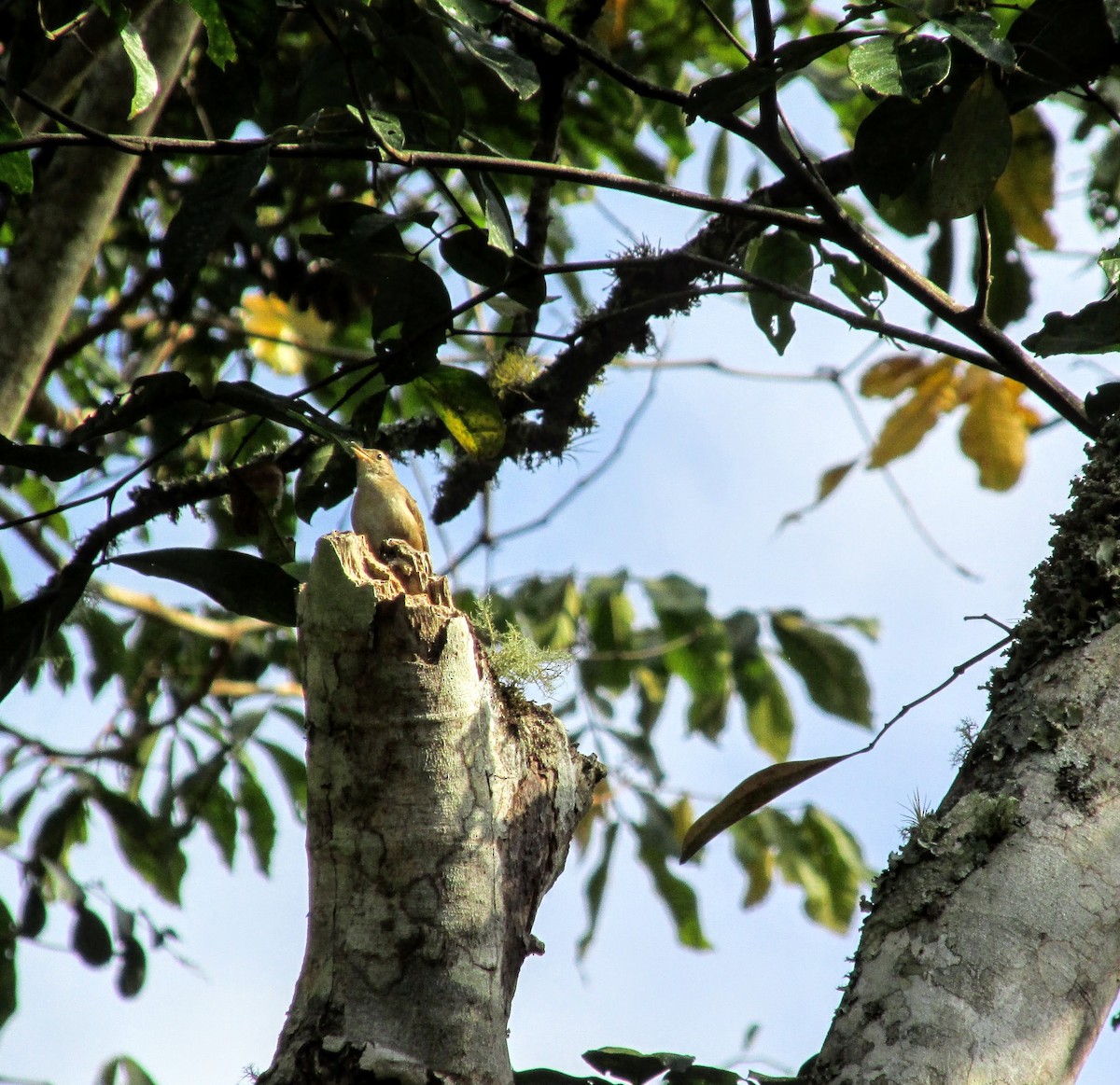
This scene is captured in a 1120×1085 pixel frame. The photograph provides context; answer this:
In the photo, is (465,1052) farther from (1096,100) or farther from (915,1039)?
(1096,100)

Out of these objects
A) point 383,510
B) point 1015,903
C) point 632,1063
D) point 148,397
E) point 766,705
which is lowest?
point 632,1063

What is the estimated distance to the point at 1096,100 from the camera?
122 centimetres

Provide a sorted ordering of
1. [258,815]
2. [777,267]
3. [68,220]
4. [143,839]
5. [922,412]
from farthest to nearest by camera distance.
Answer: [922,412] → [258,815] → [143,839] → [68,220] → [777,267]

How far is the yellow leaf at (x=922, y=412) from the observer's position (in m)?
2.96

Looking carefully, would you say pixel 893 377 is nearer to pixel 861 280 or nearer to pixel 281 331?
pixel 861 280

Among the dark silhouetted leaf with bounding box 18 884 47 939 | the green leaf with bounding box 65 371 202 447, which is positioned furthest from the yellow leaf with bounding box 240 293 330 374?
the green leaf with bounding box 65 371 202 447

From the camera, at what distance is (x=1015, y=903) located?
0.97 meters

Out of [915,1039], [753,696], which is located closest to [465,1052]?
[915,1039]

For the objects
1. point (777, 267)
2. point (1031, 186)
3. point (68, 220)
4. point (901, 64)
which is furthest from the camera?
point (1031, 186)

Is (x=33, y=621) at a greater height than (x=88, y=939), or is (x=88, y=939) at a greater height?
(x=33, y=621)

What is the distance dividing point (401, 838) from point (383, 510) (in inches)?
16.2

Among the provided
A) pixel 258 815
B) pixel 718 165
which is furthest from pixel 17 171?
pixel 718 165

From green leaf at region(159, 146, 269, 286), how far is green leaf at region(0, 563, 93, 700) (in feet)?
1.39

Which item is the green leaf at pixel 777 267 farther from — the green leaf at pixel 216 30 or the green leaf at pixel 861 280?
the green leaf at pixel 216 30
